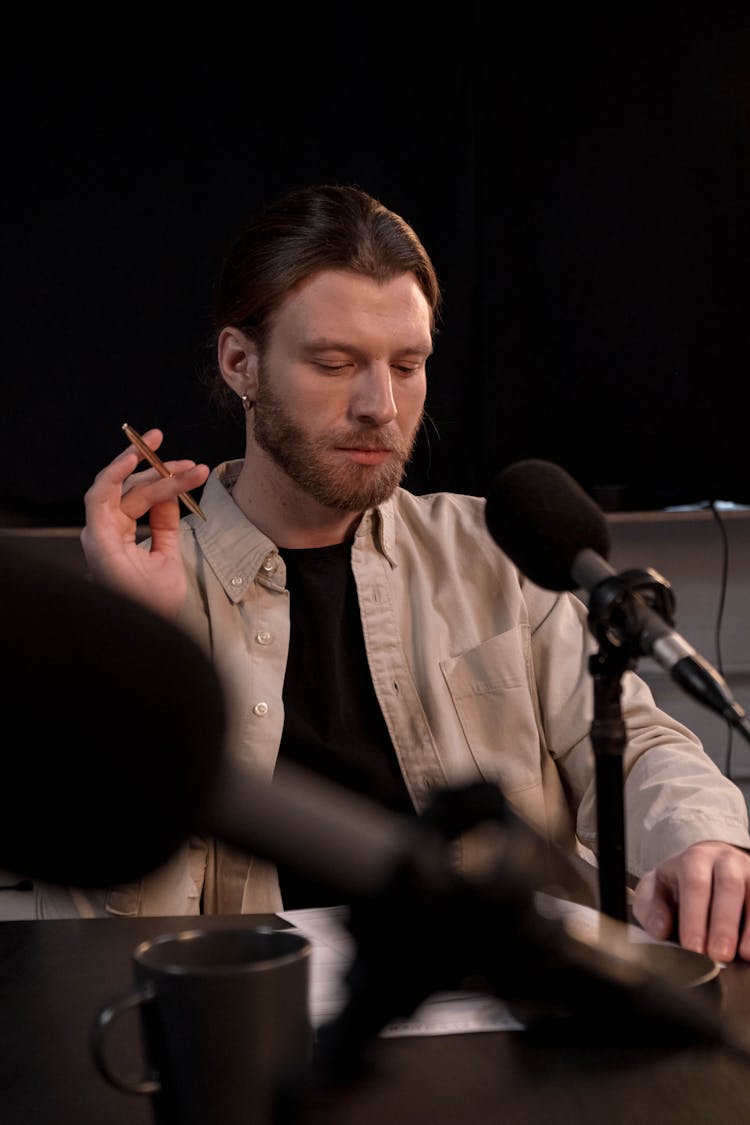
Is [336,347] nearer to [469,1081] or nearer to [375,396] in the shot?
[375,396]

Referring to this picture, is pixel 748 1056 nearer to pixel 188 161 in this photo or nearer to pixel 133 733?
pixel 133 733

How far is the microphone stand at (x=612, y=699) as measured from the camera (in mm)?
663

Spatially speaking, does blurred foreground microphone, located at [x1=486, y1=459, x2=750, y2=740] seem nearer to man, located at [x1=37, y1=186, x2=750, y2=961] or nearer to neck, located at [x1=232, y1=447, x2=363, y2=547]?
man, located at [x1=37, y1=186, x2=750, y2=961]

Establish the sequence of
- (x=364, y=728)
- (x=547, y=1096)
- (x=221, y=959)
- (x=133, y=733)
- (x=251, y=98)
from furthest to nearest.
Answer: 1. (x=251, y=98)
2. (x=364, y=728)
3. (x=547, y=1096)
4. (x=221, y=959)
5. (x=133, y=733)

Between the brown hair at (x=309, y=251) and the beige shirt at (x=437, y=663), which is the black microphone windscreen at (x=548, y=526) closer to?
the beige shirt at (x=437, y=663)

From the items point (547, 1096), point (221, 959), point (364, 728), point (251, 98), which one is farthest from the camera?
point (251, 98)

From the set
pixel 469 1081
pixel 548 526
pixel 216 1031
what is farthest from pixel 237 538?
pixel 216 1031

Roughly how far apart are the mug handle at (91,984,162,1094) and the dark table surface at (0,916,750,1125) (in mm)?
102

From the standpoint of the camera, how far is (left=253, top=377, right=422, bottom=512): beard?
1.56m

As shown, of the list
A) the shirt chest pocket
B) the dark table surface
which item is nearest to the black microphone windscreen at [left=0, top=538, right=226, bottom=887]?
the dark table surface

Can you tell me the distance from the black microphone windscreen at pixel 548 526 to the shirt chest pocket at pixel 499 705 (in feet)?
2.28

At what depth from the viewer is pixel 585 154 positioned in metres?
2.38

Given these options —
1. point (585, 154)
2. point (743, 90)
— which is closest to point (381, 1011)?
point (585, 154)

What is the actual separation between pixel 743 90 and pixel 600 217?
15.5 inches
